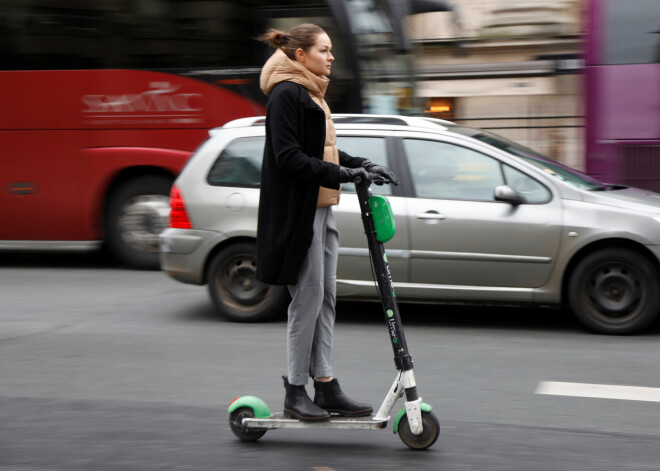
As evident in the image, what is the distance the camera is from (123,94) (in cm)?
1094

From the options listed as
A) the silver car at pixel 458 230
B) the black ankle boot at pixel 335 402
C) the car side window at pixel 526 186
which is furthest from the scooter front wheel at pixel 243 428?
the car side window at pixel 526 186

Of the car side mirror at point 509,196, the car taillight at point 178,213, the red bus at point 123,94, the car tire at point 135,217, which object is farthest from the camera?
the car tire at point 135,217

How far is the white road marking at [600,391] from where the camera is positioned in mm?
5242

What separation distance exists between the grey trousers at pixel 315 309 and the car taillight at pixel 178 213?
11.2ft

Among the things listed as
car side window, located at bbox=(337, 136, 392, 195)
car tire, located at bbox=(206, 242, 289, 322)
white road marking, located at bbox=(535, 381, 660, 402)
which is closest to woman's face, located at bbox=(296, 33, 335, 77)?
white road marking, located at bbox=(535, 381, 660, 402)

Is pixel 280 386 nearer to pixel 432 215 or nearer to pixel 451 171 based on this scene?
pixel 432 215

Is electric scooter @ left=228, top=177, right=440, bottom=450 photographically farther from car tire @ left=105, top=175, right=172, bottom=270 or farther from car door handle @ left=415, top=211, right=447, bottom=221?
car tire @ left=105, top=175, right=172, bottom=270

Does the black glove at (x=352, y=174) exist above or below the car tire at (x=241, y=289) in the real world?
above

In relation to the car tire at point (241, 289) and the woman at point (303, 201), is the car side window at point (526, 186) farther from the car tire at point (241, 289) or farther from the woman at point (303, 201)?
the woman at point (303, 201)

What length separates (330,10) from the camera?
1073cm

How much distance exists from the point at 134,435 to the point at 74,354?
2099mm

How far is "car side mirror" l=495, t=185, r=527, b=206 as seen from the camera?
6.97 meters

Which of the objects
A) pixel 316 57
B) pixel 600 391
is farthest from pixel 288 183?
pixel 600 391

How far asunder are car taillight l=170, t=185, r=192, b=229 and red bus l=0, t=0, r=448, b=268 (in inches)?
125
